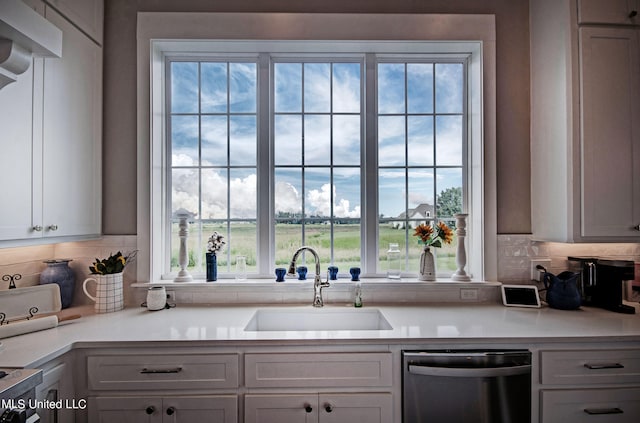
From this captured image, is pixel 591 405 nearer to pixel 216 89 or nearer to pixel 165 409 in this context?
pixel 165 409

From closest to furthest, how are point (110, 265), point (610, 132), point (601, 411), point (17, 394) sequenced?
point (17, 394) < point (601, 411) < point (610, 132) < point (110, 265)

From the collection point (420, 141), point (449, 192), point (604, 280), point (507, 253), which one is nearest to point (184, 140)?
point (420, 141)

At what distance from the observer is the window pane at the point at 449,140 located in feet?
7.62

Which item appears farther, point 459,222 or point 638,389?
point 459,222

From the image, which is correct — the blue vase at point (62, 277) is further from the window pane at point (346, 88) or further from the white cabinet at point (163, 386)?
the window pane at point (346, 88)

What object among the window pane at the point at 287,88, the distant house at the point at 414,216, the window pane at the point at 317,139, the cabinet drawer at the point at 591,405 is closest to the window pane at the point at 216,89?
the window pane at the point at 287,88

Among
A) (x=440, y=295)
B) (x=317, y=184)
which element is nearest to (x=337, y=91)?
(x=317, y=184)

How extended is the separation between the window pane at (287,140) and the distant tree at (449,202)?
3.42 feet

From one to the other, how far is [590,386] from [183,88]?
9.52 feet

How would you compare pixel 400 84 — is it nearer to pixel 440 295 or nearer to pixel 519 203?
pixel 519 203

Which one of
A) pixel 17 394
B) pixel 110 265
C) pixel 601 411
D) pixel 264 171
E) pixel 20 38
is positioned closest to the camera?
pixel 17 394

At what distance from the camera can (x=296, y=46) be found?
2.18m

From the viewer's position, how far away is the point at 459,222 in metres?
2.15

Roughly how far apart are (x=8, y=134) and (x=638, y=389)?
3.15 meters
